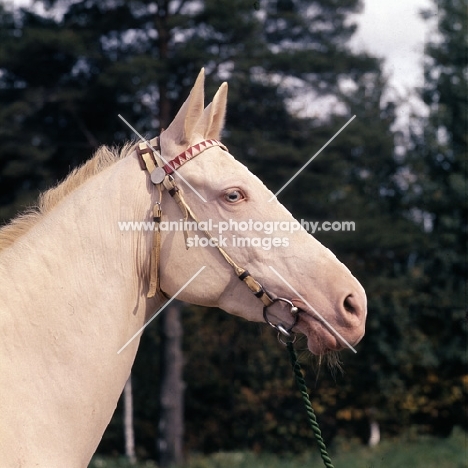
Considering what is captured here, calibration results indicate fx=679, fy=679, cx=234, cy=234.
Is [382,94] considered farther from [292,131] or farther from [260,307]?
[260,307]

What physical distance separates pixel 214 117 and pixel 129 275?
3.02 ft

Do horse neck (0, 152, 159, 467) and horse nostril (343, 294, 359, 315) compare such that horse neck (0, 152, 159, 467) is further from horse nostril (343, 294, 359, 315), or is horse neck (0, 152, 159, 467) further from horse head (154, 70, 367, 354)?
horse nostril (343, 294, 359, 315)

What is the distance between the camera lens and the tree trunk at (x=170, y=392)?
→ 622 inches

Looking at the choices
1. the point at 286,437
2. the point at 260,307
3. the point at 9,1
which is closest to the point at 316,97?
the point at 9,1

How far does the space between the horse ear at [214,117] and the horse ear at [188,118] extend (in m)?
0.08

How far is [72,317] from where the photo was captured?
2.86m

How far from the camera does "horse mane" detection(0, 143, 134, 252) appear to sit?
3.10 meters

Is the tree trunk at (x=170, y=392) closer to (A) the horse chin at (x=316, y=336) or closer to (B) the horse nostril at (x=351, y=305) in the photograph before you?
(A) the horse chin at (x=316, y=336)

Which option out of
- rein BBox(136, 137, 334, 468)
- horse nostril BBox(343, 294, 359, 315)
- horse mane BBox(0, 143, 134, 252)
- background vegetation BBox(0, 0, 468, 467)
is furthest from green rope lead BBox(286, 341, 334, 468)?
background vegetation BBox(0, 0, 468, 467)

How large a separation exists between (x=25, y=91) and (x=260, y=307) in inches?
531

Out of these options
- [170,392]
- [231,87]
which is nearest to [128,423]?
[170,392]

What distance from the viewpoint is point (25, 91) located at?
50.0 feet

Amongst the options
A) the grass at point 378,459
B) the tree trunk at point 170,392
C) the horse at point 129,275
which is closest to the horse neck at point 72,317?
the horse at point 129,275

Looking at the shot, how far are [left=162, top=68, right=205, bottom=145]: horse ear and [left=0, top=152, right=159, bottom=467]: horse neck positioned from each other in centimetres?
25
